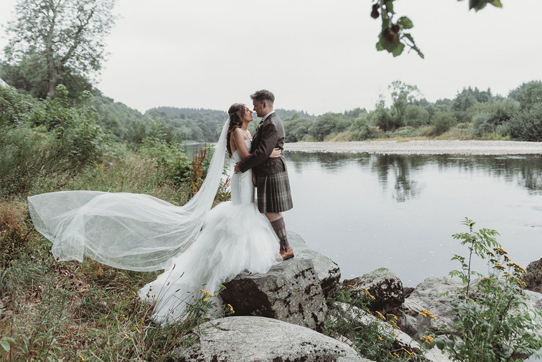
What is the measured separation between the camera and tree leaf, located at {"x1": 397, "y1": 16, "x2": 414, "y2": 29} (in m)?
1.11

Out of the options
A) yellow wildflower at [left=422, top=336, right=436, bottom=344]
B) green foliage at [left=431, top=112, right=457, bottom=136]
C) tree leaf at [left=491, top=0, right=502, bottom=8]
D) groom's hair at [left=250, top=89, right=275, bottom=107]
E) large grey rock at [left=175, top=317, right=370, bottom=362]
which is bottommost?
yellow wildflower at [left=422, top=336, right=436, bottom=344]

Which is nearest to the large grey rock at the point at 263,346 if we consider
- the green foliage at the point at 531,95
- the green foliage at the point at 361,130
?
the green foliage at the point at 531,95

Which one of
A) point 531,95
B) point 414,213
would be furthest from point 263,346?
point 531,95

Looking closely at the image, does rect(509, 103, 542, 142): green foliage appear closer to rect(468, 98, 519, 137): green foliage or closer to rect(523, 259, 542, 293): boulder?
rect(468, 98, 519, 137): green foliage

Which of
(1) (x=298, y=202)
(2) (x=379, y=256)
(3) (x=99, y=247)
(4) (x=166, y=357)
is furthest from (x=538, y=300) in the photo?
(1) (x=298, y=202)

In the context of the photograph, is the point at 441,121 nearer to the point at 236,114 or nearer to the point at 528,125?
the point at 528,125

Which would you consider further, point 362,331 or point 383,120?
point 383,120

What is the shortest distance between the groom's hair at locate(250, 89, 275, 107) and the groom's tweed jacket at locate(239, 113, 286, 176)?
0.51 feet

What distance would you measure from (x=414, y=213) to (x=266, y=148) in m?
10.3

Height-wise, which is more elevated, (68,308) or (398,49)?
(398,49)

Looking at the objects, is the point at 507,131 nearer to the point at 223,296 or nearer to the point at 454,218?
the point at 454,218

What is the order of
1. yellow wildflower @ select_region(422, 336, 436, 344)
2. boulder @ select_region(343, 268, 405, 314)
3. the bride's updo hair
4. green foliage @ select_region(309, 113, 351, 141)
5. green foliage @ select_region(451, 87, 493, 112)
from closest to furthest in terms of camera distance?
yellow wildflower @ select_region(422, 336, 436, 344), the bride's updo hair, boulder @ select_region(343, 268, 405, 314), green foliage @ select_region(309, 113, 351, 141), green foliage @ select_region(451, 87, 493, 112)

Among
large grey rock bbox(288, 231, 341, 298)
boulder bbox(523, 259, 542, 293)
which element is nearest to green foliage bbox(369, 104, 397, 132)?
boulder bbox(523, 259, 542, 293)

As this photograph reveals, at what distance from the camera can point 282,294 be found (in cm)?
395
